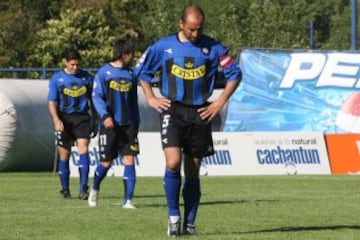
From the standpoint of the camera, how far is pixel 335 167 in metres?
26.5

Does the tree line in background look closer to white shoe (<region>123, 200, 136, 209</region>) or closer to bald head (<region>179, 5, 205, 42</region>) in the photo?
white shoe (<region>123, 200, 136, 209</region>)

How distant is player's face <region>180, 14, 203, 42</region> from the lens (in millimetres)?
10727

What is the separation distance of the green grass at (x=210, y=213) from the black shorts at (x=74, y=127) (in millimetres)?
881

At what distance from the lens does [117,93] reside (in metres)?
15.0

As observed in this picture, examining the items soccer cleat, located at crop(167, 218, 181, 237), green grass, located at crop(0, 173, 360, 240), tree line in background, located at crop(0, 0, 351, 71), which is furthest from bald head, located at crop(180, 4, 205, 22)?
tree line in background, located at crop(0, 0, 351, 71)

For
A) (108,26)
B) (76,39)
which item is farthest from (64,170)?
(108,26)

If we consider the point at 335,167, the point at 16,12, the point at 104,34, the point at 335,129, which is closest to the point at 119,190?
the point at 335,167

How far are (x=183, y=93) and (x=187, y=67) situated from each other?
9.3 inches

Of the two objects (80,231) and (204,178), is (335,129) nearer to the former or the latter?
(204,178)

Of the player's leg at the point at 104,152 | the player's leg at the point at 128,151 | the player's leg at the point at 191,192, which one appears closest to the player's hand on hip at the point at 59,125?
the player's leg at the point at 104,152

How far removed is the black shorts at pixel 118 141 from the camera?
15.0 m

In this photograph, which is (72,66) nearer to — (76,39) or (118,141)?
(118,141)

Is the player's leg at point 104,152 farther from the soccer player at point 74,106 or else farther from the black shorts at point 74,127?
the black shorts at point 74,127

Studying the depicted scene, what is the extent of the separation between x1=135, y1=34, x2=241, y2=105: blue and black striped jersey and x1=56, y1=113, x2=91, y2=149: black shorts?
19.4 ft
